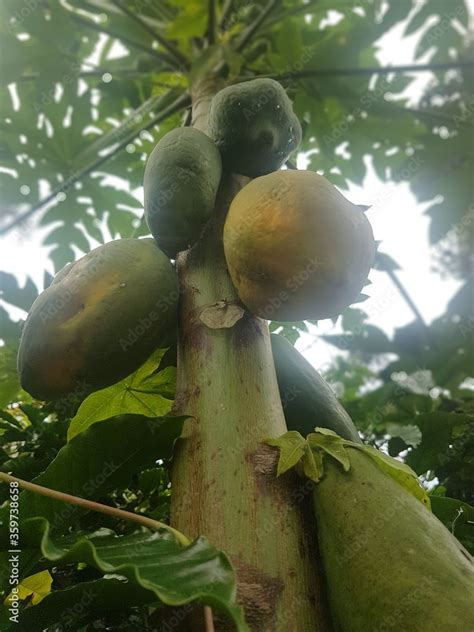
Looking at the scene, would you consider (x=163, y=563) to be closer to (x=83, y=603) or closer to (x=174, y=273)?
(x=83, y=603)

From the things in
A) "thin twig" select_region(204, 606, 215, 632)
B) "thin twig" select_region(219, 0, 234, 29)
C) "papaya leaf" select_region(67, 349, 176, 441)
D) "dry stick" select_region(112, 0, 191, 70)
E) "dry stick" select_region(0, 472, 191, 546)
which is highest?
"thin twig" select_region(219, 0, 234, 29)

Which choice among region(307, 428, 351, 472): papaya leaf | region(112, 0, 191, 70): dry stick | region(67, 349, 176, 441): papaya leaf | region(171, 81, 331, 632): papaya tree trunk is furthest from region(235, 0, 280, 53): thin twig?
region(307, 428, 351, 472): papaya leaf

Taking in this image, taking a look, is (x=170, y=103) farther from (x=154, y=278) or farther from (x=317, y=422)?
(x=317, y=422)

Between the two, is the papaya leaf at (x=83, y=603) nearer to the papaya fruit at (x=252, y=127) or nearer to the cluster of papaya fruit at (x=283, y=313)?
the cluster of papaya fruit at (x=283, y=313)

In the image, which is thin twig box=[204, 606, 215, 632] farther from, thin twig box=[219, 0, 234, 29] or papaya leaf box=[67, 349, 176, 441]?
thin twig box=[219, 0, 234, 29]

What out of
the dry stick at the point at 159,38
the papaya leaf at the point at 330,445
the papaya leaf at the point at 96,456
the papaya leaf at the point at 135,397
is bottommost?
the papaya leaf at the point at 330,445

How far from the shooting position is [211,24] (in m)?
2.21

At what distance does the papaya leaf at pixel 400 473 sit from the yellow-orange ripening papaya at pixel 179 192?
54cm

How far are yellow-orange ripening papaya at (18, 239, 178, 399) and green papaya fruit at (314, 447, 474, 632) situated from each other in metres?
0.43

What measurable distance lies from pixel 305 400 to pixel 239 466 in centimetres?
34

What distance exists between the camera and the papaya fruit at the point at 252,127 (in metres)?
1.44

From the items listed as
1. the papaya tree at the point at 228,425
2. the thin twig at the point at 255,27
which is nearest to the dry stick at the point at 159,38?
the thin twig at the point at 255,27

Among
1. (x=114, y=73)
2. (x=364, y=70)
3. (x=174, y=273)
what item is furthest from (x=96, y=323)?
(x=114, y=73)

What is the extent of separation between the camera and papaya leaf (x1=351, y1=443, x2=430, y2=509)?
1004 mm
